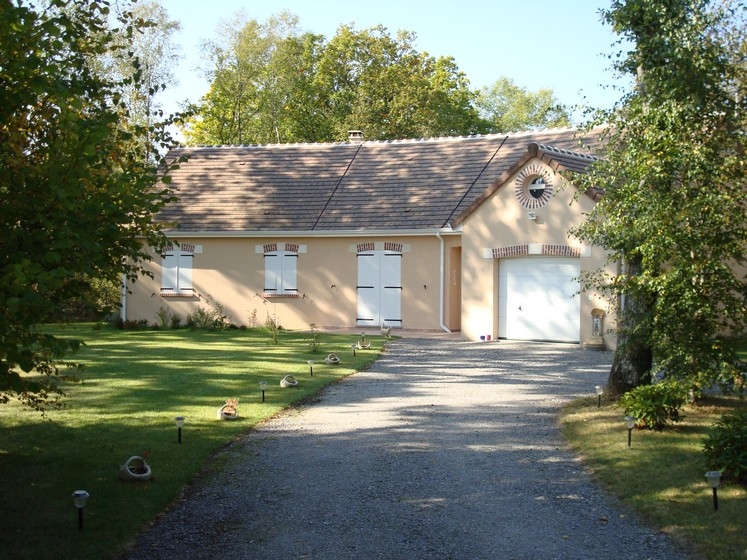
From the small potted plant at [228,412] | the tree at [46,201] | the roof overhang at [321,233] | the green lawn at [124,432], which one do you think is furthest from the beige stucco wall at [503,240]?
the tree at [46,201]

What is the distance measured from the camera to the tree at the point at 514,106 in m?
68.9

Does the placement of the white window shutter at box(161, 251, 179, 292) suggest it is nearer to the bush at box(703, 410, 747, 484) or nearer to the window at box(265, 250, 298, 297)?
the window at box(265, 250, 298, 297)

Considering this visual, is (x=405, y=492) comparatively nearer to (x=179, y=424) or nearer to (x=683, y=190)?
(x=179, y=424)

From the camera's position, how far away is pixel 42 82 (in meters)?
6.18

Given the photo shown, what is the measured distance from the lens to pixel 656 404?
9781 mm

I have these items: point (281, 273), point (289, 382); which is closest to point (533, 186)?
point (281, 273)

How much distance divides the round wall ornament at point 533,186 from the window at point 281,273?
7206mm

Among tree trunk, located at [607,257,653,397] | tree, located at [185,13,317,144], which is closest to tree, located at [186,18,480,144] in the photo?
tree, located at [185,13,317,144]

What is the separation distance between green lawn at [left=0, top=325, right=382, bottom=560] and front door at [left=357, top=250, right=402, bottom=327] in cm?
453

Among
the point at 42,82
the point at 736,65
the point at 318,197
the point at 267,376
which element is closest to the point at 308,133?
the point at 318,197

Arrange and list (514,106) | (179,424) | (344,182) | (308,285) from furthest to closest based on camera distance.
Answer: (514,106) < (344,182) < (308,285) < (179,424)

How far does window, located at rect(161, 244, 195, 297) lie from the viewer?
24.8 meters

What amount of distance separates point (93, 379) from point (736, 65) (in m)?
10.9

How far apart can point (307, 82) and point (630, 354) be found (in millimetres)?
35397
